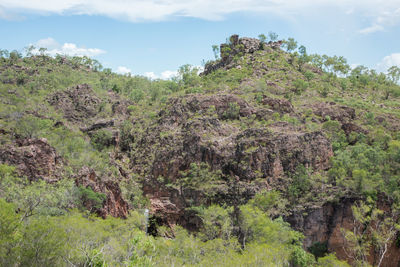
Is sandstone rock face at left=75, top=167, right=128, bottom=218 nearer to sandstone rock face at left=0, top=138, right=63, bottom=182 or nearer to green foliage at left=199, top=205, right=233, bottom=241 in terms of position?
sandstone rock face at left=0, top=138, right=63, bottom=182

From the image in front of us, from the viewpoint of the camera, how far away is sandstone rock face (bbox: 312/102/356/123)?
5882cm

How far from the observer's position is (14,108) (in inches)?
2072

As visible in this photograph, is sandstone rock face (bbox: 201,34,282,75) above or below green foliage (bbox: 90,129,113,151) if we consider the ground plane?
above

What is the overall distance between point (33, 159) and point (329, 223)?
37.2 metres

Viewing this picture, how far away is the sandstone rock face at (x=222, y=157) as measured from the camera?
46.3 m

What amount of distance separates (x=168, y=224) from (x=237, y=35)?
208 feet

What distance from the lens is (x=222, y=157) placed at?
4875 cm

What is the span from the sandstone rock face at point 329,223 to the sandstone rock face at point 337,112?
22.7 m

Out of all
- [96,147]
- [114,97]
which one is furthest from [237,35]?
[96,147]

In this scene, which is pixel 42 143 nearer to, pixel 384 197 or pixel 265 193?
pixel 265 193

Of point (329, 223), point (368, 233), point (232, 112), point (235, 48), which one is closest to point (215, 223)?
point (329, 223)

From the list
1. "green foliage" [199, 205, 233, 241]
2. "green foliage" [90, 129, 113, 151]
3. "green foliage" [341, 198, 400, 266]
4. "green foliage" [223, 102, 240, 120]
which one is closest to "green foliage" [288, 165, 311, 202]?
"green foliage" [341, 198, 400, 266]

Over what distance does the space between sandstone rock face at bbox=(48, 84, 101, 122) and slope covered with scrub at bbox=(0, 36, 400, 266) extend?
32 centimetres

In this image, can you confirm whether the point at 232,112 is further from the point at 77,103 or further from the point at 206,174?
the point at 77,103
